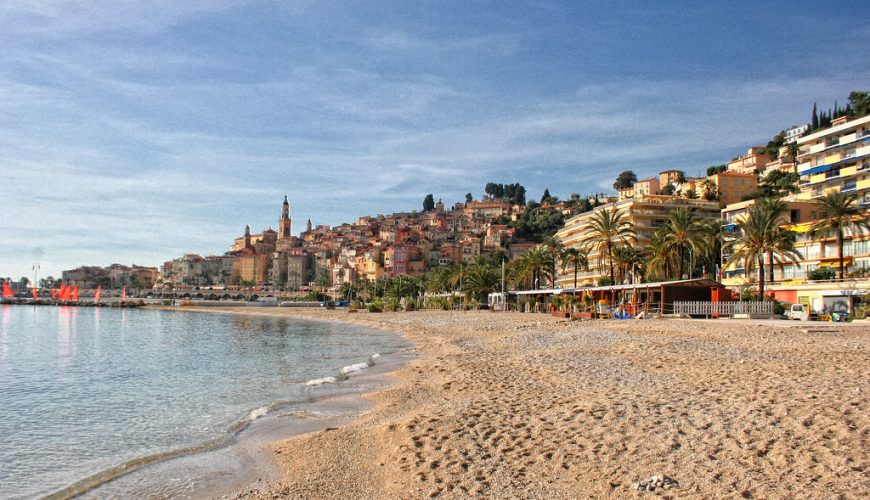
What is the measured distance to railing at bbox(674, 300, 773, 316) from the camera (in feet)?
129

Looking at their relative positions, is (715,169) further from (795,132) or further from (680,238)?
(680,238)

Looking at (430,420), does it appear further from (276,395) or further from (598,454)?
(276,395)

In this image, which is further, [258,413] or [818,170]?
[818,170]

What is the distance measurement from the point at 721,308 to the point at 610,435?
34.3m

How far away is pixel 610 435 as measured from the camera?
9.32 metres

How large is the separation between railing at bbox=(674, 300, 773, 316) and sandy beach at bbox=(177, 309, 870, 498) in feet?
74.4

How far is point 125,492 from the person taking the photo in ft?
30.4

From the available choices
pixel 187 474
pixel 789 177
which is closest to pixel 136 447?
pixel 187 474

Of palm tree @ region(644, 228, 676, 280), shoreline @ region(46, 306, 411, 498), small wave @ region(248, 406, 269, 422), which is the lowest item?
small wave @ region(248, 406, 269, 422)

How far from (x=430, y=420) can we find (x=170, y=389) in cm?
1145

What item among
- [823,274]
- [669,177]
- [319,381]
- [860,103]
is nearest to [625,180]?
[669,177]

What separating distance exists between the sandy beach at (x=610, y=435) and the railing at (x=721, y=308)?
22.7 meters

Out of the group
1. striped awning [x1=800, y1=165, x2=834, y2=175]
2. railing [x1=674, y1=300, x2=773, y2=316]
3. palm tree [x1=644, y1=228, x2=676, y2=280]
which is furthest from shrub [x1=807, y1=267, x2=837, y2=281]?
striped awning [x1=800, y1=165, x2=834, y2=175]

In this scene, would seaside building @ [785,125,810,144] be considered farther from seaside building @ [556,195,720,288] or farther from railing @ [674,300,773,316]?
railing @ [674,300,773,316]
